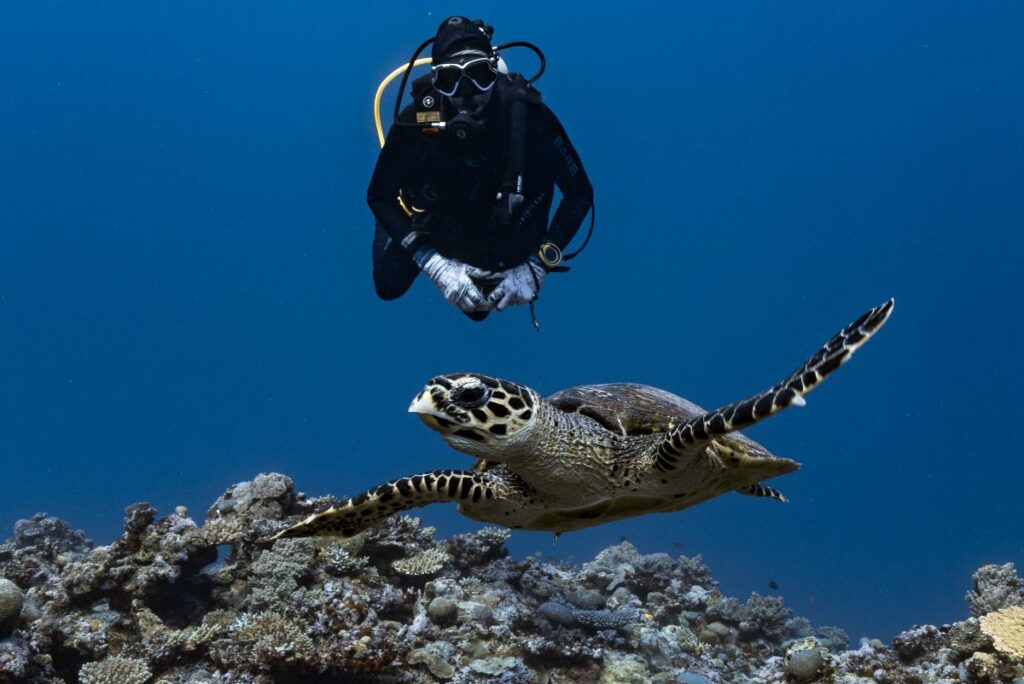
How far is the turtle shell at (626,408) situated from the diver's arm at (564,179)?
3.65 m

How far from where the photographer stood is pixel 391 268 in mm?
8930

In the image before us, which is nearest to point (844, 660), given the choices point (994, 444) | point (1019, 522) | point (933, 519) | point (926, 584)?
point (926, 584)

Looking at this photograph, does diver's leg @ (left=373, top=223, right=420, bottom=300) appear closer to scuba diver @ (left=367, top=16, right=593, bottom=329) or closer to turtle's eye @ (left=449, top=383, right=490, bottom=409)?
scuba diver @ (left=367, top=16, right=593, bottom=329)

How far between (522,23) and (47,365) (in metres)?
59.9

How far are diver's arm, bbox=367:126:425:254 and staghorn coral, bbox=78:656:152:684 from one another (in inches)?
195

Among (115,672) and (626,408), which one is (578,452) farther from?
(115,672)

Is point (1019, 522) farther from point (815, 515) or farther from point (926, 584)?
point (926, 584)

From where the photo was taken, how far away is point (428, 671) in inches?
204

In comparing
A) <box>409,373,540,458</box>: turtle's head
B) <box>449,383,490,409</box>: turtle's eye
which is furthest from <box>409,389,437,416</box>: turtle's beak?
<box>449,383,490,409</box>: turtle's eye

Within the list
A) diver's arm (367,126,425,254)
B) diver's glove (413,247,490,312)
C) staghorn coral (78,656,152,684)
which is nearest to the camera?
staghorn coral (78,656,152,684)

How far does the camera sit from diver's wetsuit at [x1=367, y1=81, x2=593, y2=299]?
7906mm

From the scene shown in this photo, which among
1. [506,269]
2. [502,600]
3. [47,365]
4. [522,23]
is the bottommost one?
[502,600]

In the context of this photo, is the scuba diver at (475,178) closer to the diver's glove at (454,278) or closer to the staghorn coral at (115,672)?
the diver's glove at (454,278)

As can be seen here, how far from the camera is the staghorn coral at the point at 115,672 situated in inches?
199
